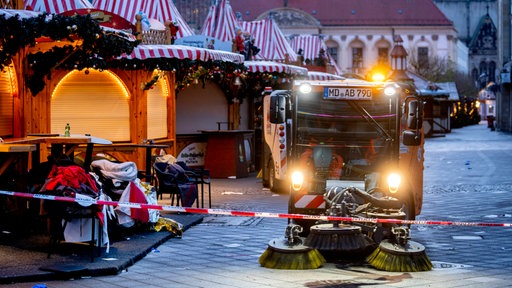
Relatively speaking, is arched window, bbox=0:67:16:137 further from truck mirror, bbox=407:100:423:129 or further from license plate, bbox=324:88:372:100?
truck mirror, bbox=407:100:423:129

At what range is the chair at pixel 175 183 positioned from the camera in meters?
16.6

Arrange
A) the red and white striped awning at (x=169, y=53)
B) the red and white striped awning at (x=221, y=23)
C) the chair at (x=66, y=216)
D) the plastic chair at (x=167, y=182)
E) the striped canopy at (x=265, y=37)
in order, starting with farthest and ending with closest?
the striped canopy at (x=265, y=37)
the red and white striped awning at (x=221, y=23)
the red and white striped awning at (x=169, y=53)
the plastic chair at (x=167, y=182)
the chair at (x=66, y=216)

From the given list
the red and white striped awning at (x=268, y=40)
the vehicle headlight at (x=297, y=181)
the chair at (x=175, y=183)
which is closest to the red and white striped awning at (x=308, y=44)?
the red and white striped awning at (x=268, y=40)

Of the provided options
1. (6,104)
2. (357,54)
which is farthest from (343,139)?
(357,54)

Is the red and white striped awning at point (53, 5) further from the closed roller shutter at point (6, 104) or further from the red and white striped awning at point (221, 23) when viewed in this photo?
the red and white striped awning at point (221, 23)

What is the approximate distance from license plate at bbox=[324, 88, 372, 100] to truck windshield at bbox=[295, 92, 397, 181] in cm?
9

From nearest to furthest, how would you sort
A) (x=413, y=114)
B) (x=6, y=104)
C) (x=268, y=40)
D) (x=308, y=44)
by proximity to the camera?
1. (x=413, y=114)
2. (x=6, y=104)
3. (x=268, y=40)
4. (x=308, y=44)

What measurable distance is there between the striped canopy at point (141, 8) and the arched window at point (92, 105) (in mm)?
5125

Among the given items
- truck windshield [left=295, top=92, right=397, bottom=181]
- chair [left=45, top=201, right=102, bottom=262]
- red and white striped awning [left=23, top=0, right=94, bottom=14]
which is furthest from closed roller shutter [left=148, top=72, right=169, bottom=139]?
chair [left=45, top=201, right=102, bottom=262]

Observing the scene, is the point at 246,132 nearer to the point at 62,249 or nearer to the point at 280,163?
the point at 280,163

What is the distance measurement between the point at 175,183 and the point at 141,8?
1082 centimetres

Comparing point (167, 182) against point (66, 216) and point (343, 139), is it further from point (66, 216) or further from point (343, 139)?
point (66, 216)

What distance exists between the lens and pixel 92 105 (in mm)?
20688

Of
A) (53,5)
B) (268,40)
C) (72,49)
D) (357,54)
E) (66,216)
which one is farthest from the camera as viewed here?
(357,54)
